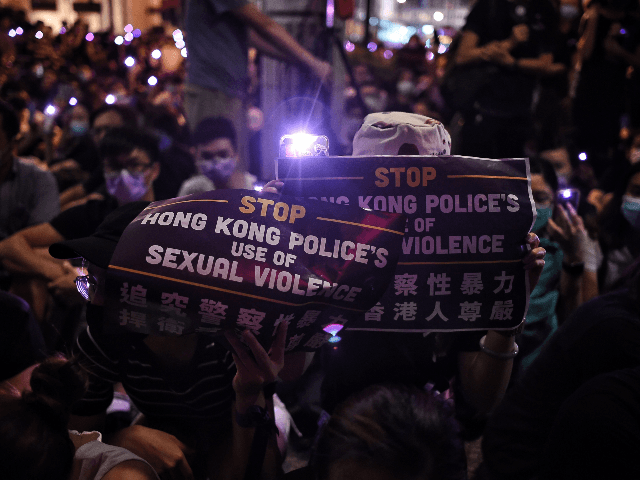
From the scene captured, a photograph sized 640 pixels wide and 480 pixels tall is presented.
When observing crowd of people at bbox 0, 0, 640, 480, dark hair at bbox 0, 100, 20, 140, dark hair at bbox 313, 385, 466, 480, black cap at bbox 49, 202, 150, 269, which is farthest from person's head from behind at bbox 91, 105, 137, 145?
dark hair at bbox 313, 385, 466, 480

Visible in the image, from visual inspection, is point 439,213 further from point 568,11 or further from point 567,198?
point 568,11

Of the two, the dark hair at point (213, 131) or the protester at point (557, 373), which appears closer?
the protester at point (557, 373)

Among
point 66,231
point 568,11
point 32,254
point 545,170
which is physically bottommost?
point 32,254

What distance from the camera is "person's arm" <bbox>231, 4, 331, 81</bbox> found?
2.94m

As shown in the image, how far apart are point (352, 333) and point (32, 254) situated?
2084 mm

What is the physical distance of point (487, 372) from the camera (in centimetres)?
155

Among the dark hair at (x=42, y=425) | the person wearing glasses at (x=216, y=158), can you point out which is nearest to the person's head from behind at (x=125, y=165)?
the person wearing glasses at (x=216, y=158)

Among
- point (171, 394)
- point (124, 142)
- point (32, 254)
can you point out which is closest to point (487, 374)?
point (171, 394)

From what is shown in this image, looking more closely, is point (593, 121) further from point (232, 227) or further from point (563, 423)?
point (232, 227)

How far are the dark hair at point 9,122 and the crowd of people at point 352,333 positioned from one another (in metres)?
0.01

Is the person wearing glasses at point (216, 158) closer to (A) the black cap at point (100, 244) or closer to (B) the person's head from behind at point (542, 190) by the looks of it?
Result: (B) the person's head from behind at point (542, 190)

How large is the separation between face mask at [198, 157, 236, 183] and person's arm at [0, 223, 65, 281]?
1.15 meters

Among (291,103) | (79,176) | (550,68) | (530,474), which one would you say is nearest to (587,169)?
(550,68)

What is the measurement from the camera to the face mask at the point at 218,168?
12.5ft
